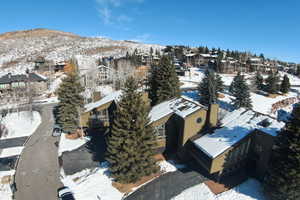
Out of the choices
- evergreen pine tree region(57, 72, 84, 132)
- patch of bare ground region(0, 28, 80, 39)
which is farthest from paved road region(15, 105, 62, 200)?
patch of bare ground region(0, 28, 80, 39)

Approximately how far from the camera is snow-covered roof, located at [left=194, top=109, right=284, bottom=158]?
14.4 m

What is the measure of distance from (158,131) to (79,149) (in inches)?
428

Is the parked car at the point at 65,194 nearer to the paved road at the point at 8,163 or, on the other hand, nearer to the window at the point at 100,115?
the paved road at the point at 8,163

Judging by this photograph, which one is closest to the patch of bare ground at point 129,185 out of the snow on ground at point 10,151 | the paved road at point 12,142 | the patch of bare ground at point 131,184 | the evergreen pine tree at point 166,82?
the patch of bare ground at point 131,184

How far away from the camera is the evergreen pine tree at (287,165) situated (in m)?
11.1

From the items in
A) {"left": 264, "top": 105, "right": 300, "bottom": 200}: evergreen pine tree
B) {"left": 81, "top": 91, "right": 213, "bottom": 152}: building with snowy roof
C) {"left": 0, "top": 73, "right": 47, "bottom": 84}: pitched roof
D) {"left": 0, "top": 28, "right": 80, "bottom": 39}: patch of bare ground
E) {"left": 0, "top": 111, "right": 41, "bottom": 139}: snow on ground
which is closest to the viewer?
{"left": 264, "top": 105, "right": 300, "bottom": 200}: evergreen pine tree

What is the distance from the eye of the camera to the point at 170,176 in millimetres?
16188

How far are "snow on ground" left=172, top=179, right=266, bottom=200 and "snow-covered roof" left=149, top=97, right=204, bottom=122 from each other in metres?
6.53

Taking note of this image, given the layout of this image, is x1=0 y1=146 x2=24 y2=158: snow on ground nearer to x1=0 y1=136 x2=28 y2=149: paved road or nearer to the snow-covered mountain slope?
x1=0 y1=136 x2=28 y2=149: paved road

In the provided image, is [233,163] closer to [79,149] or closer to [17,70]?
[79,149]

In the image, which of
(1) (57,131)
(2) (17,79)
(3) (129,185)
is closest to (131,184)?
(3) (129,185)

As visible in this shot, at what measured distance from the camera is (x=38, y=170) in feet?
61.3

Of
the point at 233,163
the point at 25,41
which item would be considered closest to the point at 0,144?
the point at 233,163

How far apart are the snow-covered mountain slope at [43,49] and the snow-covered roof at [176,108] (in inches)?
2869
